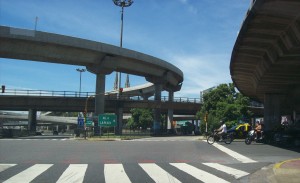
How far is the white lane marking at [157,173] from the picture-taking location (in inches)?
486

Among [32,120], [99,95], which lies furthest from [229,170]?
[32,120]

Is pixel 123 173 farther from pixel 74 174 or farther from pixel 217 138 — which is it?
pixel 217 138

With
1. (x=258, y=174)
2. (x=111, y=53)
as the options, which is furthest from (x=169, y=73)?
(x=258, y=174)

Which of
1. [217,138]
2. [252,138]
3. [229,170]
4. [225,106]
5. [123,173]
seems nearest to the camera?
[123,173]

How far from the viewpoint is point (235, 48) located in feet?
79.5

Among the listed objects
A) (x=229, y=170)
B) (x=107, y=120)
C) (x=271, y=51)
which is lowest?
(x=229, y=170)

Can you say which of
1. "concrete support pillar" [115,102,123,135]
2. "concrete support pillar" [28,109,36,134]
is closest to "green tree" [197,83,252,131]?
"concrete support pillar" [115,102,123,135]

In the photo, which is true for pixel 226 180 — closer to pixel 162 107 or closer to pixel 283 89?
pixel 283 89

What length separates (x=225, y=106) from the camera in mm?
62469

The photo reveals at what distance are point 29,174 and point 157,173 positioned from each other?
3.98m

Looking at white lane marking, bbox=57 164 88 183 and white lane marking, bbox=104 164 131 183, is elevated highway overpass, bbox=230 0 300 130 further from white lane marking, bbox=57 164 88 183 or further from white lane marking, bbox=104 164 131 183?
white lane marking, bbox=57 164 88 183

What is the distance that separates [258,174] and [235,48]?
11.8m

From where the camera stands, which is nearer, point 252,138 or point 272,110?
point 252,138

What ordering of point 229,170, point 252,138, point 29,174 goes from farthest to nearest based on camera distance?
point 252,138 → point 229,170 → point 29,174
